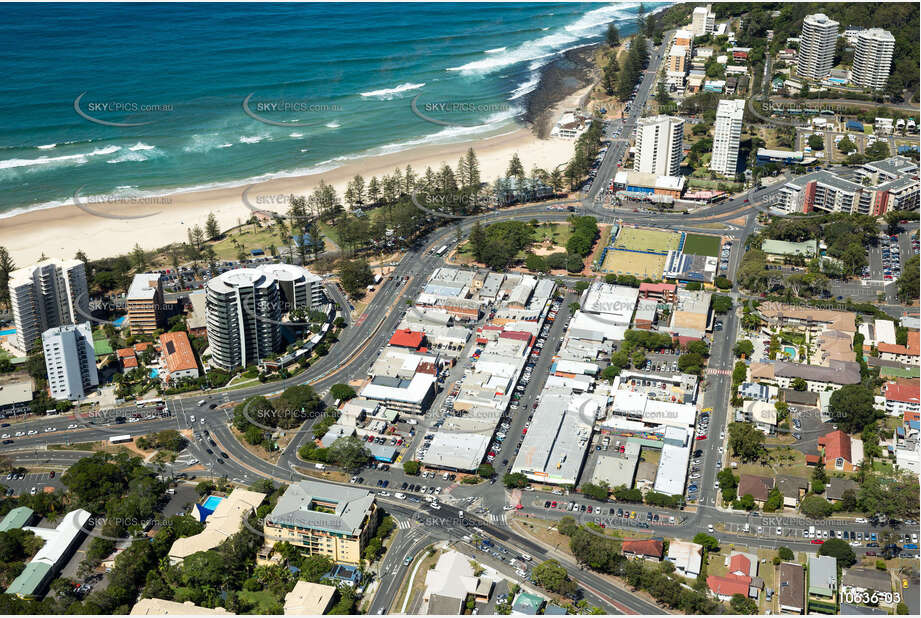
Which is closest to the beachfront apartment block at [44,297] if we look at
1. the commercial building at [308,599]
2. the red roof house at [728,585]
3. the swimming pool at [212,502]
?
the swimming pool at [212,502]

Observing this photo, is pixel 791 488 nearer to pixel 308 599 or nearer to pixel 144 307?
pixel 308 599

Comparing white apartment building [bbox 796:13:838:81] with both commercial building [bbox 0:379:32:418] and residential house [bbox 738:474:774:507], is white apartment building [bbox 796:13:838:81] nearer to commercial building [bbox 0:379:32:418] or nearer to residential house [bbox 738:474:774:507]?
residential house [bbox 738:474:774:507]

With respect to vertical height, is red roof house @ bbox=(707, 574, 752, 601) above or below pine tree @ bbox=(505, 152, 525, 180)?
below

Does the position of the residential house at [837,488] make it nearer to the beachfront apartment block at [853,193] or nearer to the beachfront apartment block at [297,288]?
the beachfront apartment block at [853,193]

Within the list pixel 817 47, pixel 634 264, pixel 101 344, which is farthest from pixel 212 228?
pixel 817 47

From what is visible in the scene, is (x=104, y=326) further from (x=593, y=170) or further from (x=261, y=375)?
(x=593, y=170)

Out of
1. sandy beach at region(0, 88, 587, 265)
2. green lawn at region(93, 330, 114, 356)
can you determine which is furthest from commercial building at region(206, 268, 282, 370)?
sandy beach at region(0, 88, 587, 265)
